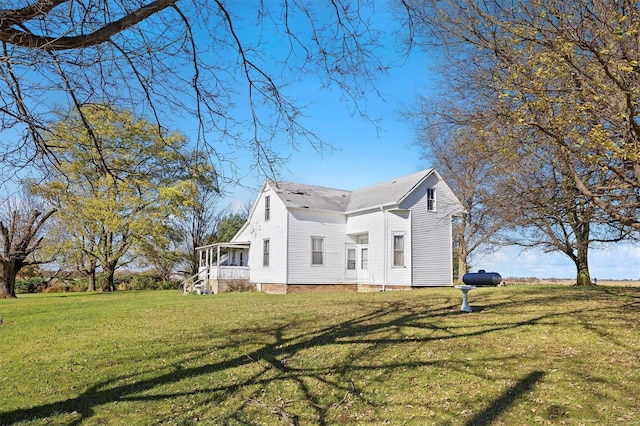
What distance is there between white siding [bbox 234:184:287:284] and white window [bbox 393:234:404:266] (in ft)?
17.3

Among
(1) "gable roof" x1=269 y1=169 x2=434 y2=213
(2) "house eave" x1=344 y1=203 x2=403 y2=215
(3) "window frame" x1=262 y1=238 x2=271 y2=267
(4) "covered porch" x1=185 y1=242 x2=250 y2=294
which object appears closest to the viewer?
(2) "house eave" x1=344 y1=203 x2=403 y2=215

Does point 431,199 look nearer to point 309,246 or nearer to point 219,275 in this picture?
point 309,246

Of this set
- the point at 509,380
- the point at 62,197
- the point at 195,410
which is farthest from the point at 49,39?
the point at 509,380

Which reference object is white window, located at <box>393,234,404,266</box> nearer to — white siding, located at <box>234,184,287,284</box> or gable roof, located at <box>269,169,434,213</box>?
gable roof, located at <box>269,169,434,213</box>

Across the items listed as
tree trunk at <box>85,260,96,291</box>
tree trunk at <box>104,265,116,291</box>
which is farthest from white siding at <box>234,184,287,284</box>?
tree trunk at <box>85,260,96,291</box>

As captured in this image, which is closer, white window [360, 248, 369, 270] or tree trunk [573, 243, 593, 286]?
tree trunk [573, 243, 593, 286]

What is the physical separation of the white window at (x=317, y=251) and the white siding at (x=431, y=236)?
15.1 feet

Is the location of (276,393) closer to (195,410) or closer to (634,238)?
(195,410)

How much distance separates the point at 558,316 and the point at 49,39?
10.9m

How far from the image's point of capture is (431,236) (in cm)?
2267

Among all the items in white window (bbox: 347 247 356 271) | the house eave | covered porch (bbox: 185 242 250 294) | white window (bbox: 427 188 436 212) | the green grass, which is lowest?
the green grass

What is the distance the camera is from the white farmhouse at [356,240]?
22125 mm

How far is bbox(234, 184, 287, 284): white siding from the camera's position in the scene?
2312 cm

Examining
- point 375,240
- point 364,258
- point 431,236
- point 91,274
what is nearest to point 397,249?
point 375,240
